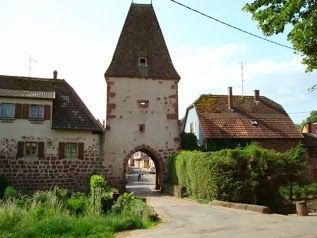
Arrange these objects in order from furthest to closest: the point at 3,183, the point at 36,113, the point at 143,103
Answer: the point at 143,103 → the point at 36,113 → the point at 3,183

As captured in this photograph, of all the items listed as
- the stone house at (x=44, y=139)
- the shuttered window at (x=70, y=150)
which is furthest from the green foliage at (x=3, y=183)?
the shuttered window at (x=70, y=150)

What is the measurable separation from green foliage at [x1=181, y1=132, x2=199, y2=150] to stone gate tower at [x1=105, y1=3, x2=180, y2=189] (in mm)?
831

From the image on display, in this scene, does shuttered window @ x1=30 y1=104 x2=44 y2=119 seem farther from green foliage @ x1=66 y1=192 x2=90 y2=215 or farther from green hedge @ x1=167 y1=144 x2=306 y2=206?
green foliage @ x1=66 y1=192 x2=90 y2=215

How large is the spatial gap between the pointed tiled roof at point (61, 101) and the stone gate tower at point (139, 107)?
6.85 ft

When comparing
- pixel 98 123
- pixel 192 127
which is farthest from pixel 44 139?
pixel 192 127

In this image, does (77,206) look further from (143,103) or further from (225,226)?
(143,103)

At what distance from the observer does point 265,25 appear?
37.2 ft

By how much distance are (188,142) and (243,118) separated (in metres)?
6.54

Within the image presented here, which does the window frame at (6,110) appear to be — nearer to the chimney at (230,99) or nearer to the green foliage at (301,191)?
the chimney at (230,99)

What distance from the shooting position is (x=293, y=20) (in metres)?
10.8

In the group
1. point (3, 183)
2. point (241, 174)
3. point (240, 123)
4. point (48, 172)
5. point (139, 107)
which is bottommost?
point (3, 183)

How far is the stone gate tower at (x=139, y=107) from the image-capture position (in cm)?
2911

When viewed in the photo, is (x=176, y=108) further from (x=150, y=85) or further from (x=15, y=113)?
(x=15, y=113)

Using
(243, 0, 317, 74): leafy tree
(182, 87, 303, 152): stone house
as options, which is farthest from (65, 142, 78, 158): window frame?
(243, 0, 317, 74): leafy tree
